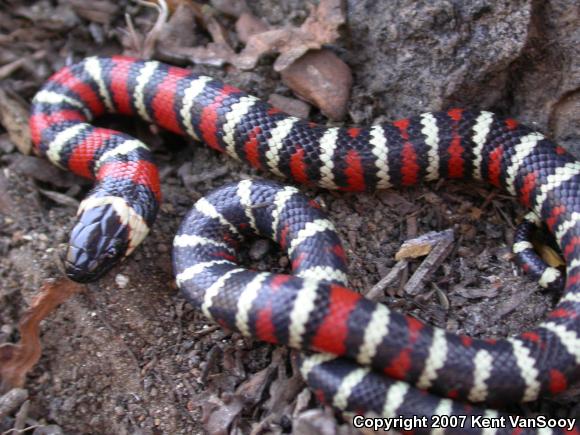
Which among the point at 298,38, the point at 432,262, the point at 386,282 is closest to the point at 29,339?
the point at 386,282

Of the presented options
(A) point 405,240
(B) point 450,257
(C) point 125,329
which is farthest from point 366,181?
(C) point 125,329

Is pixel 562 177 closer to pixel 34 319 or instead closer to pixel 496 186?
pixel 496 186

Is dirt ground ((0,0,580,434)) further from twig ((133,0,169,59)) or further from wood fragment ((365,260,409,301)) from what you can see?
twig ((133,0,169,59))

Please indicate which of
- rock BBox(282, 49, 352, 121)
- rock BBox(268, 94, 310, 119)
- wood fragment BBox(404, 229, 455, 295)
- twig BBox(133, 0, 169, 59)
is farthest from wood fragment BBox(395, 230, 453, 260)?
twig BBox(133, 0, 169, 59)

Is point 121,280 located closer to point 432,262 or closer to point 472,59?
point 432,262

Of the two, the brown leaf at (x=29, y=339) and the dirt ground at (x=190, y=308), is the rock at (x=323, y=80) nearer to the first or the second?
the dirt ground at (x=190, y=308)
